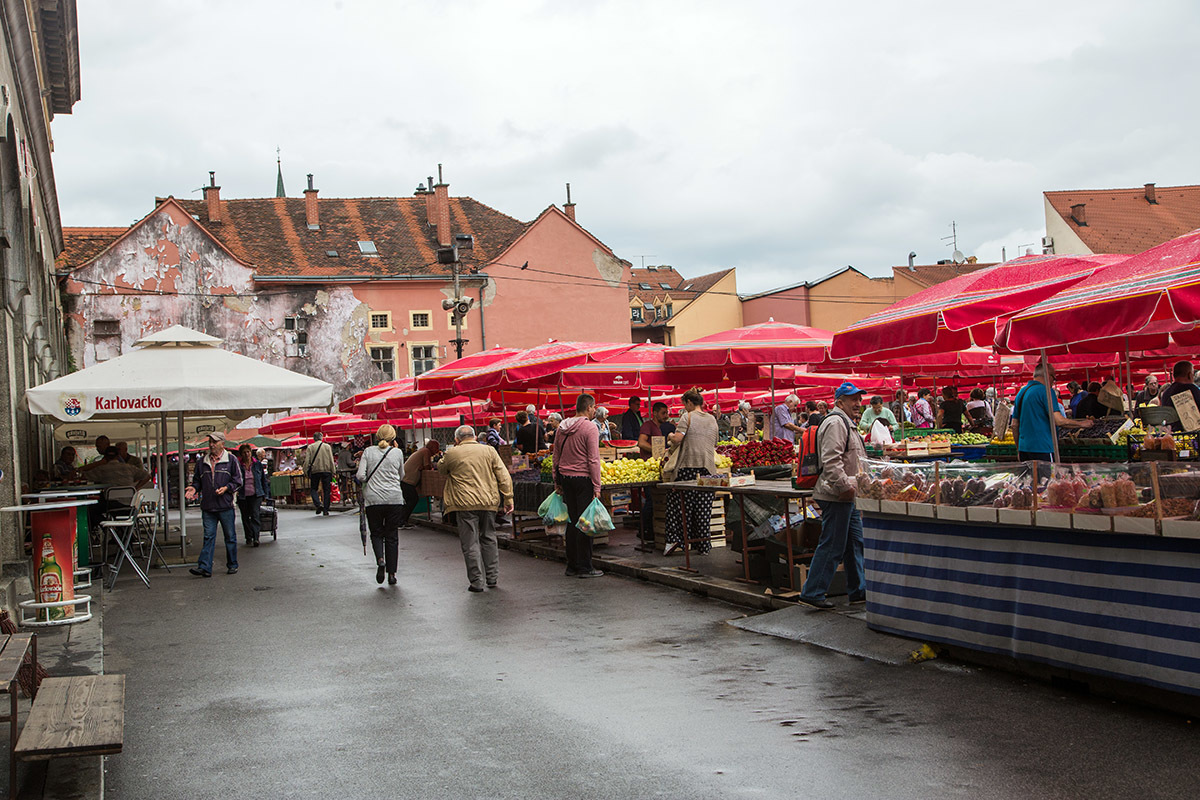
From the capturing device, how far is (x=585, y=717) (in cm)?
644

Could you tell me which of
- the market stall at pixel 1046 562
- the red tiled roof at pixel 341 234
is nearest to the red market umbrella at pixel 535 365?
the market stall at pixel 1046 562

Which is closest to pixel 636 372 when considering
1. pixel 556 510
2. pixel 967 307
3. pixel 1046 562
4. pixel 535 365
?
pixel 535 365

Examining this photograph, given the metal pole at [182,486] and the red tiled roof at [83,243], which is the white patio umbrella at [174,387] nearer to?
the metal pole at [182,486]

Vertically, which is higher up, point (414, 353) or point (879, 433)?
point (414, 353)

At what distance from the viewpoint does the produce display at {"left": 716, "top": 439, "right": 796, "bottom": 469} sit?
47.4 ft

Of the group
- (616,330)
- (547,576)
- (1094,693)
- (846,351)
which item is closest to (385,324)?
(616,330)

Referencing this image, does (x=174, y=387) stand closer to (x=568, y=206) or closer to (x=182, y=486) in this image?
(x=182, y=486)

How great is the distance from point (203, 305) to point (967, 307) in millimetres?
40972

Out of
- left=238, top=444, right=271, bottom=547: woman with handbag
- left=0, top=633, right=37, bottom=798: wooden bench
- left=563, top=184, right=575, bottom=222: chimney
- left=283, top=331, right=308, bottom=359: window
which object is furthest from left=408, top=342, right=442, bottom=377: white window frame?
left=0, top=633, right=37, bottom=798: wooden bench

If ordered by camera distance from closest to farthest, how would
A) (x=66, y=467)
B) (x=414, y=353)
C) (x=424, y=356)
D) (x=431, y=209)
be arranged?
(x=66, y=467) < (x=414, y=353) < (x=424, y=356) < (x=431, y=209)

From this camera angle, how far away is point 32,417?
62.0 feet

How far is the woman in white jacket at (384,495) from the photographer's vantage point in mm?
12891

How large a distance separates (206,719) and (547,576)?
6.51m

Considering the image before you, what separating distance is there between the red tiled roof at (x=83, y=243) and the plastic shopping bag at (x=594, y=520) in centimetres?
3634
